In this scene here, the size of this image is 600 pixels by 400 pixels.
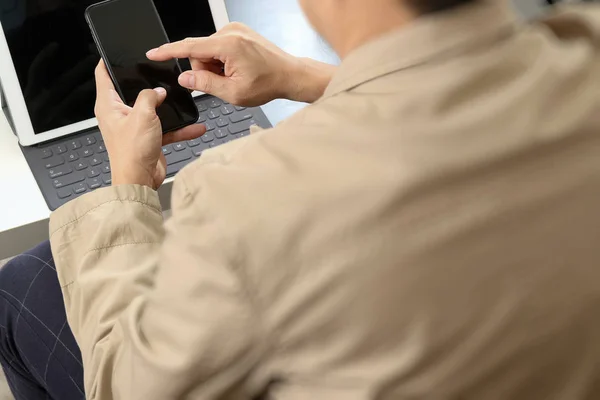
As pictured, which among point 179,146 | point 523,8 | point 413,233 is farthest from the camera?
point 523,8

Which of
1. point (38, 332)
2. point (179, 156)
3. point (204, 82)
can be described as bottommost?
point (38, 332)

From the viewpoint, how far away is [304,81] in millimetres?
823

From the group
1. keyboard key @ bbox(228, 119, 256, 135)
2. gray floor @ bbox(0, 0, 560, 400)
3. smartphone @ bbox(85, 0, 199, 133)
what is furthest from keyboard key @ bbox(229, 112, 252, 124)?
gray floor @ bbox(0, 0, 560, 400)

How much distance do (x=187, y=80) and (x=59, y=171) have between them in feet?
0.75

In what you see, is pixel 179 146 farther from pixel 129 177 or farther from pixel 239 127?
pixel 129 177

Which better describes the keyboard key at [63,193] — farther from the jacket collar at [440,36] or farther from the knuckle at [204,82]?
the jacket collar at [440,36]

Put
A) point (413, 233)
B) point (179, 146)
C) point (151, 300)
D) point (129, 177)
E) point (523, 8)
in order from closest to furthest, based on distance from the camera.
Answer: point (413, 233)
point (151, 300)
point (129, 177)
point (179, 146)
point (523, 8)

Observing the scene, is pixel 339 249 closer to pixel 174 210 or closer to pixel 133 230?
pixel 174 210

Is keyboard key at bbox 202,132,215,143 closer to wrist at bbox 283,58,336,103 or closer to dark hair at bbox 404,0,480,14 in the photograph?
wrist at bbox 283,58,336,103

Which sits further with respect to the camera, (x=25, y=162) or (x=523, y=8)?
(x=523, y=8)

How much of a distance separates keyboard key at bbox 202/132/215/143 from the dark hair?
55cm

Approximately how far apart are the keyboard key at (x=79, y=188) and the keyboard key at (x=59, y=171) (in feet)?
0.09

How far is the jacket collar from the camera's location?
1.31 feet

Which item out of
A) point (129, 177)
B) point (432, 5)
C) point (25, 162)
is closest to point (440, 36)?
point (432, 5)
